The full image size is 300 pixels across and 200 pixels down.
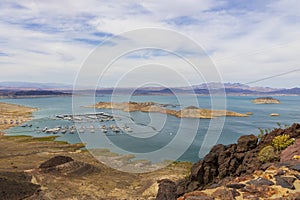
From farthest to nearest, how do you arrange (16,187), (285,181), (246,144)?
(16,187) < (246,144) < (285,181)

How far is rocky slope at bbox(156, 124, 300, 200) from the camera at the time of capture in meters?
8.44

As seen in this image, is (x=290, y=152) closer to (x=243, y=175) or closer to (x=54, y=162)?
(x=243, y=175)

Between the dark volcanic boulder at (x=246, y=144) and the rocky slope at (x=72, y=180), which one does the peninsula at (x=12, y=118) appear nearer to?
the rocky slope at (x=72, y=180)

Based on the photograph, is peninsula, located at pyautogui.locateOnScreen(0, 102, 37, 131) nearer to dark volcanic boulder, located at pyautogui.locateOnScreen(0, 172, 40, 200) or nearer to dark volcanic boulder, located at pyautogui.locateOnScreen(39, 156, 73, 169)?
dark volcanic boulder, located at pyautogui.locateOnScreen(39, 156, 73, 169)

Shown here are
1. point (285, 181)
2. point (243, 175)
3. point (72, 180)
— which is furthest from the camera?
point (72, 180)

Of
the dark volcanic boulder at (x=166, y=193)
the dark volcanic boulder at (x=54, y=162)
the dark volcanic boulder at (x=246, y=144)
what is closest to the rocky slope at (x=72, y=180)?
the dark volcanic boulder at (x=54, y=162)

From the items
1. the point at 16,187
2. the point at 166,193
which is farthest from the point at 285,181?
the point at 16,187

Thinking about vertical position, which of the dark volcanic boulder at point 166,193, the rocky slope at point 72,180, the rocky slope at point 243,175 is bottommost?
the rocky slope at point 72,180

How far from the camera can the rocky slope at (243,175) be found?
844cm

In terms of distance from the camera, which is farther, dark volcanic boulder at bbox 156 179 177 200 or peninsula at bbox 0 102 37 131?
peninsula at bbox 0 102 37 131

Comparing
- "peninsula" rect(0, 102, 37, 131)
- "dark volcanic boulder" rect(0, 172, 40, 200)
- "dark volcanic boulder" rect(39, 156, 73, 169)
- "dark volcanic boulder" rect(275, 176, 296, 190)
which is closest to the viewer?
"dark volcanic boulder" rect(275, 176, 296, 190)

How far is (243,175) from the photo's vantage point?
37.7 feet

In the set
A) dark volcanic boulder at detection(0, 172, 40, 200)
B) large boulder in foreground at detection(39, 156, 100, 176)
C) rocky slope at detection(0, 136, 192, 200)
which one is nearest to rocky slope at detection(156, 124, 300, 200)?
rocky slope at detection(0, 136, 192, 200)

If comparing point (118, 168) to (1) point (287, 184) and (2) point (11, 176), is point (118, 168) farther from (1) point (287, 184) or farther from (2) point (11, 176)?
(1) point (287, 184)
